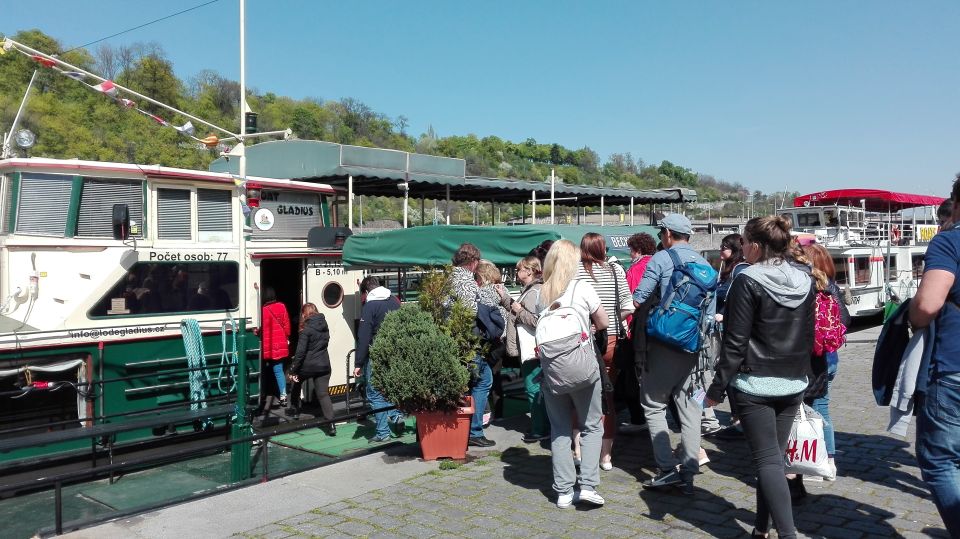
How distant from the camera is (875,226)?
2470 centimetres

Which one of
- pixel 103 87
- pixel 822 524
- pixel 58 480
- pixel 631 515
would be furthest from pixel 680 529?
pixel 103 87

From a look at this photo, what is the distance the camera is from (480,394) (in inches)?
279

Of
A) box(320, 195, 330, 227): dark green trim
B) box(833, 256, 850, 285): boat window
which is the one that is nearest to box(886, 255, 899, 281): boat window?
box(833, 256, 850, 285): boat window

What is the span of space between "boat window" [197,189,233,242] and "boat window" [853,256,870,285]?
1932cm

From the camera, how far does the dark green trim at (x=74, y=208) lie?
809cm

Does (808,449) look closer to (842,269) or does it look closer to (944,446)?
(944,446)

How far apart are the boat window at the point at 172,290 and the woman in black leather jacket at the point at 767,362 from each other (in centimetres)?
684

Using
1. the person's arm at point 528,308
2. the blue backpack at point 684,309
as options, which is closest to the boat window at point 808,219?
the person's arm at point 528,308

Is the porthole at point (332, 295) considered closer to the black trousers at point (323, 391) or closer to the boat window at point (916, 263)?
the black trousers at point (323, 391)

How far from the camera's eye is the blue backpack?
496 cm

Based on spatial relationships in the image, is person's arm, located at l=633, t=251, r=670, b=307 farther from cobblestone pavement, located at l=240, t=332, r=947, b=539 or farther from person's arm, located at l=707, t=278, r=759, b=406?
cobblestone pavement, located at l=240, t=332, r=947, b=539

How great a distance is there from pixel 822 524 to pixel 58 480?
507 centimetres

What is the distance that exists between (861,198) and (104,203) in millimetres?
23305

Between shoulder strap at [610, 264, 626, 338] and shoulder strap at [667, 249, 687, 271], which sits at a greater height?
shoulder strap at [667, 249, 687, 271]
